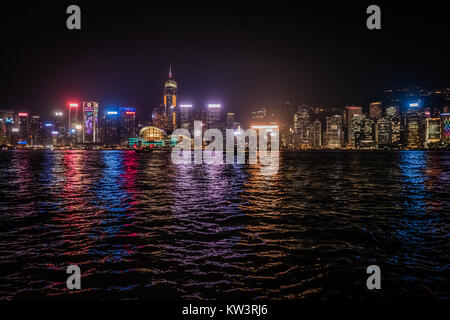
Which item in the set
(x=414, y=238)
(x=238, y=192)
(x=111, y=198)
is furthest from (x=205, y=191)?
(x=414, y=238)

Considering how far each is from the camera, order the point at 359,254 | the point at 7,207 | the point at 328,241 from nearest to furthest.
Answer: the point at 359,254
the point at 328,241
the point at 7,207

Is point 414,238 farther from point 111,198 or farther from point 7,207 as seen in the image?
point 7,207

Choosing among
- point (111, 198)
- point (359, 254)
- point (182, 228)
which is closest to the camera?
point (359, 254)
